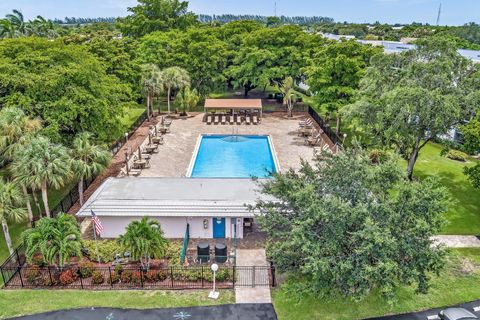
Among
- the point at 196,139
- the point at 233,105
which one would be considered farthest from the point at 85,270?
the point at 233,105

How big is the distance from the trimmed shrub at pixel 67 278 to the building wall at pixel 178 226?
413 cm

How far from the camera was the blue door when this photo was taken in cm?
2211

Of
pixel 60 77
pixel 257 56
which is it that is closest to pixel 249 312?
pixel 60 77

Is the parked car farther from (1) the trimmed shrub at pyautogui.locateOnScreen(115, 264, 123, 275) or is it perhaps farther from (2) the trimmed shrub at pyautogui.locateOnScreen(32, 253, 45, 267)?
(2) the trimmed shrub at pyautogui.locateOnScreen(32, 253, 45, 267)

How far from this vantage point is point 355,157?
680 inches

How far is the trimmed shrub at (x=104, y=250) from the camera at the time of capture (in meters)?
19.8

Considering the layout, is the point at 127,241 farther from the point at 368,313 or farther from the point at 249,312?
the point at 368,313

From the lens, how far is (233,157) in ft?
119

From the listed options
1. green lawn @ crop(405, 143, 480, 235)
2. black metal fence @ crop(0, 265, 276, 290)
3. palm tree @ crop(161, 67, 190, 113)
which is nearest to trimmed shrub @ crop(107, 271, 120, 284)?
black metal fence @ crop(0, 265, 276, 290)

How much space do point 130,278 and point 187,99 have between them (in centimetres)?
3133

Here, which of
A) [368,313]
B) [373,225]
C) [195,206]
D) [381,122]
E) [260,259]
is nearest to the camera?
[373,225]

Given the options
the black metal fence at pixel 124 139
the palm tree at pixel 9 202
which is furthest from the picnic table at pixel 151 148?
the palm tree at pixel 9 202

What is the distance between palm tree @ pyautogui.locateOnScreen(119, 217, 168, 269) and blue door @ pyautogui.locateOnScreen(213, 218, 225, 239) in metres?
4.47

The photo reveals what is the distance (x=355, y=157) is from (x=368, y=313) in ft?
22.8
